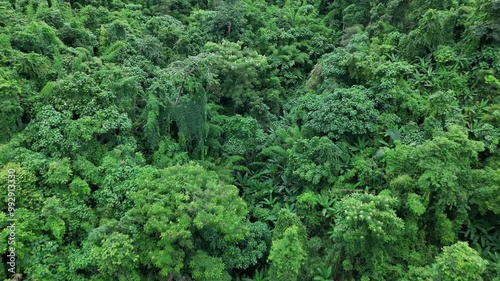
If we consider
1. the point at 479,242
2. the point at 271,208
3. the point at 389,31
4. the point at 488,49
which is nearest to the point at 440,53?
the point at 488,49

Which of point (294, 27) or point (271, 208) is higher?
point (294, 27)

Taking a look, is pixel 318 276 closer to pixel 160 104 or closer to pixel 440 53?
pixel 160 104

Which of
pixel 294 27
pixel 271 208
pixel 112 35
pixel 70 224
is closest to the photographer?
pixel 70 224

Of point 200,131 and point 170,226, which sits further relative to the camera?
point 200,131

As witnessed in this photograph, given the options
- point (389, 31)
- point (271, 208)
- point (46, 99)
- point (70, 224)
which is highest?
point (389, 31)

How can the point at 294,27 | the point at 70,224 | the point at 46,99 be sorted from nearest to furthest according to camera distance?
the point at 70,224 < the point at 46,99 < the point at 294,27

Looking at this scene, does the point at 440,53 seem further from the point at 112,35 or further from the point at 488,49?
the point at 112,35

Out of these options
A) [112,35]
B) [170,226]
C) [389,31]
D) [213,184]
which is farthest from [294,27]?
[170,226]
